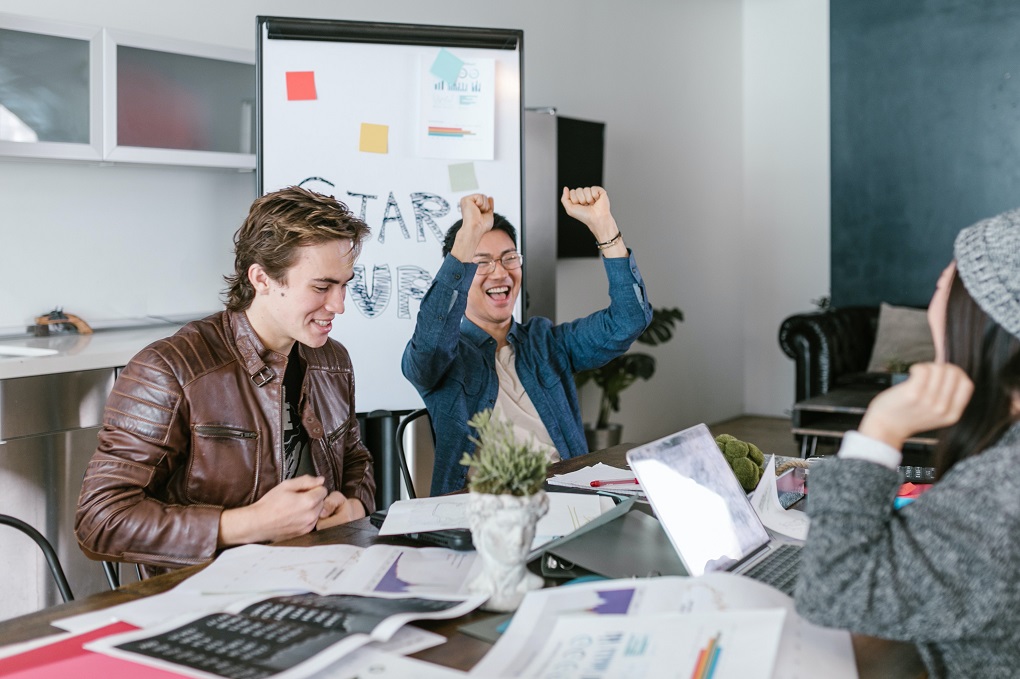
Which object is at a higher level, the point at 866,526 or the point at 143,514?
the point at 866,526

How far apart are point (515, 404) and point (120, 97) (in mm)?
1708

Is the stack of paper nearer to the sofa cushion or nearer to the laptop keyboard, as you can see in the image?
the laptop keyboard

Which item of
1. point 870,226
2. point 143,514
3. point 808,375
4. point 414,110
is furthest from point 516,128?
point 870,226

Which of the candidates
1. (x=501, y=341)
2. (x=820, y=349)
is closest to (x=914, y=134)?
(x=820, y=349)

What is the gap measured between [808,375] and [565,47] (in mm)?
2173

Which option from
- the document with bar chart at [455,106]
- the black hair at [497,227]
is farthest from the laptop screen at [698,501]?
the document with bar chart at [455,106]

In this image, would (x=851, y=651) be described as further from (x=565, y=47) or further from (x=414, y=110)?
(x=565, y=47)

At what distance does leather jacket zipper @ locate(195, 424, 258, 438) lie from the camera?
172cm

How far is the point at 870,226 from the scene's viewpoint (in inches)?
248

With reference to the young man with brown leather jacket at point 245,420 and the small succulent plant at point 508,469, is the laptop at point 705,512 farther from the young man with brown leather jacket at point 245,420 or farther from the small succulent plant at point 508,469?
the young man with brown leather jacket at point 245,420

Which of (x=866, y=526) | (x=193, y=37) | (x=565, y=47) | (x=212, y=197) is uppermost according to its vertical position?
(x=565, y=47)

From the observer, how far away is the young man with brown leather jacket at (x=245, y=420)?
62.2 inches

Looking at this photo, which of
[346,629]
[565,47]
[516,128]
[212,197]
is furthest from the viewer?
[565,47]

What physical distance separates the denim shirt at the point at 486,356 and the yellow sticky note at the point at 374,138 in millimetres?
703
